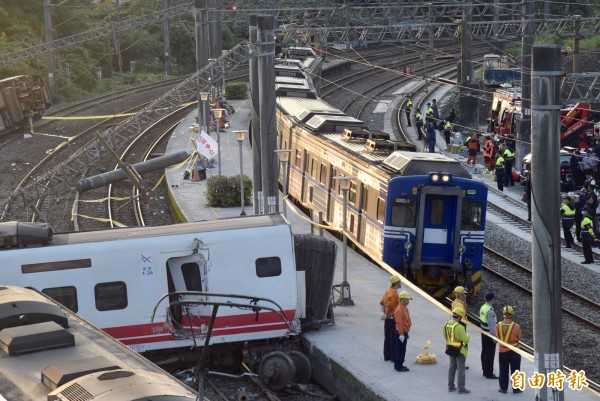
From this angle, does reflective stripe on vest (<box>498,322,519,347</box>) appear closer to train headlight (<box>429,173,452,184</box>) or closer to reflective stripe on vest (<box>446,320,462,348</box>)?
reflective stripe on vest (<box>446,320,462,348</box>)

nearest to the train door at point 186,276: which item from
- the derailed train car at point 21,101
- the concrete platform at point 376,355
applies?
the concrete platform at point 376,355

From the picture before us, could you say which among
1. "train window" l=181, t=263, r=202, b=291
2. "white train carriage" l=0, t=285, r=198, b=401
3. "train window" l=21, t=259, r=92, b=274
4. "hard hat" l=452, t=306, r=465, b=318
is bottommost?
"train window" l=181, t=263, r=202, b=291

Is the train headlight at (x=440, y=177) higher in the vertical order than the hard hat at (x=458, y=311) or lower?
higher

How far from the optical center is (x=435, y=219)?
24328 millimetres

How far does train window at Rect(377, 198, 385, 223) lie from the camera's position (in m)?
24.8

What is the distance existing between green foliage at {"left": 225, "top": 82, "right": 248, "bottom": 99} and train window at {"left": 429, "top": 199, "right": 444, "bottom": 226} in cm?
3591

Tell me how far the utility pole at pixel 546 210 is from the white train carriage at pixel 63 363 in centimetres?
485

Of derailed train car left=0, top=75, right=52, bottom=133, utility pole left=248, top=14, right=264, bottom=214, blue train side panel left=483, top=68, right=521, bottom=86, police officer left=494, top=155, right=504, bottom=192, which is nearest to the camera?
utility pole left=248, top=14, right=264, bottom=214

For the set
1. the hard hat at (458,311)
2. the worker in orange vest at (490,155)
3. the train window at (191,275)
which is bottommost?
the worker in orange vest at (490,155)

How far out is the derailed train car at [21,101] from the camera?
48.3 meters

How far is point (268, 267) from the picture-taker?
19.0 metres

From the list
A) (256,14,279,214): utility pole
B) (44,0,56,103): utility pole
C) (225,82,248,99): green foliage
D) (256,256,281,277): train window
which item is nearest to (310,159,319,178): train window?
(256,14,279,214): utility pole

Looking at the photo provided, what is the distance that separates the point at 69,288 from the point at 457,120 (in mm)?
37393

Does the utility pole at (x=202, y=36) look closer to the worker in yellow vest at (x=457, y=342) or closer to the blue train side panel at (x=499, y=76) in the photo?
the blue train side panel at (x=499, y=76)
